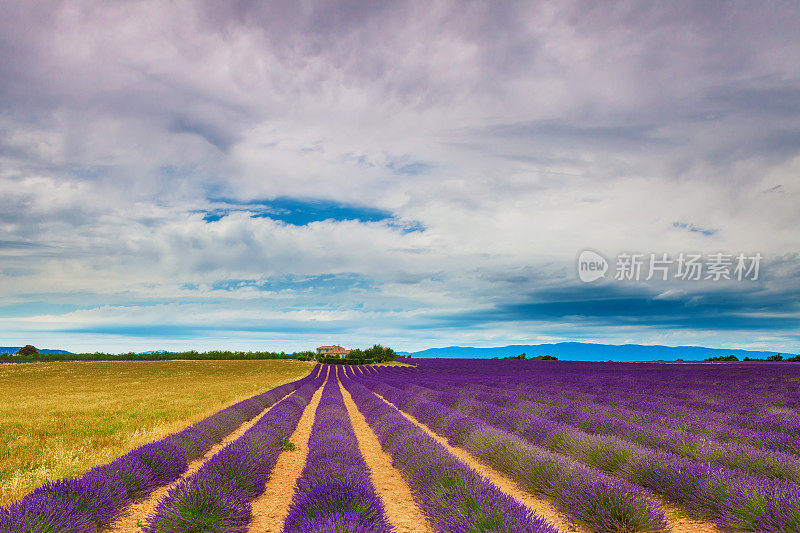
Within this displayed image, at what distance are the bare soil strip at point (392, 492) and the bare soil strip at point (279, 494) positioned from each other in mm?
1181

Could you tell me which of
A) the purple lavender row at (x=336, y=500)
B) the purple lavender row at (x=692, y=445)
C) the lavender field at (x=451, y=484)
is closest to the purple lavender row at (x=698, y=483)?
the lavender field at (x=451, y=484)

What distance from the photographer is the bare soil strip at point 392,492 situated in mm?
4480

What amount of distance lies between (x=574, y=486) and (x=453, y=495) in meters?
1.35

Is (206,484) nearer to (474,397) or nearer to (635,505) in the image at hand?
(635,505)

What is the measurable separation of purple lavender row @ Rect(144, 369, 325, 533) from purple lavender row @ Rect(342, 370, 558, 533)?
2.03m

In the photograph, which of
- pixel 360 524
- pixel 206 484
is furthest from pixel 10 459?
pixel 360 524

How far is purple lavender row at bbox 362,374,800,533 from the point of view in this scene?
360 cm

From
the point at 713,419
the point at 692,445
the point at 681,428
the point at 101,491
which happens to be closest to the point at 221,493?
the point at 101,491

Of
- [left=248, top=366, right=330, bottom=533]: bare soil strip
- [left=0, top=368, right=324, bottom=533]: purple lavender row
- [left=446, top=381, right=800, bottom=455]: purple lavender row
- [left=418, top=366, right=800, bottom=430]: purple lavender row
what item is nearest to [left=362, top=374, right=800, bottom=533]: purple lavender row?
[left=446, top=381, right=800, bottom=455]: purple lavender row

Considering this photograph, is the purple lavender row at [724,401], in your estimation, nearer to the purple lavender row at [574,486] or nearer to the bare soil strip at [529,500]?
the purple lavender row at [574,486]

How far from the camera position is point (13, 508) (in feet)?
12.6

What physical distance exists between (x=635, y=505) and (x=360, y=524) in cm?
264

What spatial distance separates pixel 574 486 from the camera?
14.7ft

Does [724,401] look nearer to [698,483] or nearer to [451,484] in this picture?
[698,483]
